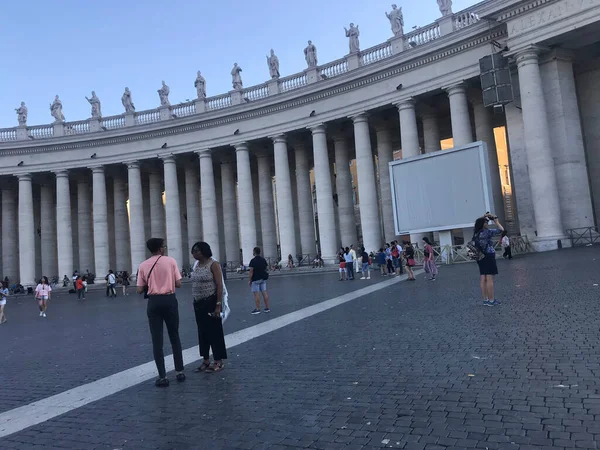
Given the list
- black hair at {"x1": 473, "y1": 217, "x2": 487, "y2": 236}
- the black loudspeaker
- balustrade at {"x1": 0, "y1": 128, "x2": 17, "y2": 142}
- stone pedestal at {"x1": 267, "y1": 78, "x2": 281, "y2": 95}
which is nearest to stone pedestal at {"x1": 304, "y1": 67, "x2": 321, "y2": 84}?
stone pedestal at {"x1": 267, "y1": 78, "x2": 281, "y2": 95}

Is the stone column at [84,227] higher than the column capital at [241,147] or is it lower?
lower

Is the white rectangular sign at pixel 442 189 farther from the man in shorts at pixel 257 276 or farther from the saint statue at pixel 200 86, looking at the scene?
the saint statue at pixel 200 86

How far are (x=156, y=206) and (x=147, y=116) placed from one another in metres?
8.73

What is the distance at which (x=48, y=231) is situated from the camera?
47.3 meters

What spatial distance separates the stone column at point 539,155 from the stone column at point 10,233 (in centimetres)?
4631

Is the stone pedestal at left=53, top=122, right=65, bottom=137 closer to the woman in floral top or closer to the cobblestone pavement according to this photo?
the cobblestone pavement

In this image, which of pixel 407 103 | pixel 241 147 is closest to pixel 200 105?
pixel 241 147

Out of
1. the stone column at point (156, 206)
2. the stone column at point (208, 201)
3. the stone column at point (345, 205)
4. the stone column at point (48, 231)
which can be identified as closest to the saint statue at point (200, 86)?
the stone column at point (208, 201)

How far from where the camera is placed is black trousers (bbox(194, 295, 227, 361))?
7.11 metres

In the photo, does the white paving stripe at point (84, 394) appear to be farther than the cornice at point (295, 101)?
No

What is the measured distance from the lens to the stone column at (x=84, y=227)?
46.9 meters

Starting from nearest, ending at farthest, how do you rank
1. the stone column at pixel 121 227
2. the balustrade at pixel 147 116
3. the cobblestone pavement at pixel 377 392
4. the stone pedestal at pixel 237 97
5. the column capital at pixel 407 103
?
the cobblestone pavement at pixel 377 392 → the column capital at pixel 407 103 → the stone pedestal at pixel 237 97 → the balustrade at pixel 147 116 → the stone column at pixel 121 227

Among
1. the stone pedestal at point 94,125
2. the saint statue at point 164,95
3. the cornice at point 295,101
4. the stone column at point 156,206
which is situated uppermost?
the saint statue at point 164,95

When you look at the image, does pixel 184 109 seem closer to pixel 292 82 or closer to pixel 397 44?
pixel 292 82
